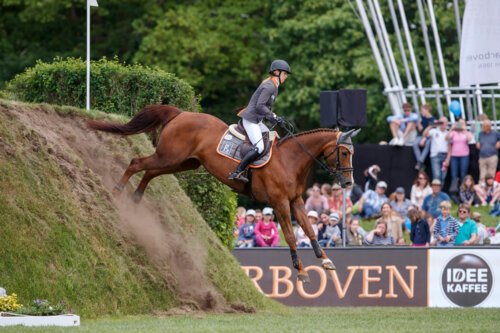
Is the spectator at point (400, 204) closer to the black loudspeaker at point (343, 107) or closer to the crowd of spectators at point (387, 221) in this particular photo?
the crowd of spectators at point (387, 221)

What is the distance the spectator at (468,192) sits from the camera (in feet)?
102

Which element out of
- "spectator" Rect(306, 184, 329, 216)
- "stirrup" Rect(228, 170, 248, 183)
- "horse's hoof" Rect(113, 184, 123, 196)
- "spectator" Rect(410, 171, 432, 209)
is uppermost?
"stirrup" Rect(228, 170, 248, 183)

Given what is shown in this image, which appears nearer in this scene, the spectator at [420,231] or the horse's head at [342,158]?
the horse's head at [342,158]

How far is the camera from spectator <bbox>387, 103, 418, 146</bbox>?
106 ft

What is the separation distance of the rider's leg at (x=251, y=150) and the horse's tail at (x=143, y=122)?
5.12ft

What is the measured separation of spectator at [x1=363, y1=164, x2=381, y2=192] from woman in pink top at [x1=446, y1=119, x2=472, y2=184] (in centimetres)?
193

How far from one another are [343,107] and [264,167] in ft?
19.9

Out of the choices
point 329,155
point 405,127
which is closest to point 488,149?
point 405,127

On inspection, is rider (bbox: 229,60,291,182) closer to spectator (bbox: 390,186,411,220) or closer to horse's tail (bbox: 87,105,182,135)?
horse's tail (bbox: 87,105,182,135)

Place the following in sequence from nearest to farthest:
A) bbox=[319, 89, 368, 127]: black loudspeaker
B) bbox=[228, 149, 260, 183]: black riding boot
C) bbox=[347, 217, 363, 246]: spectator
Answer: bbox=[228, 149, 260, 183]: black riding boot < bbox=[319, 89, 368, 127]: black loudspeaker < bbox=[347, 217, 363, 246]: spectator

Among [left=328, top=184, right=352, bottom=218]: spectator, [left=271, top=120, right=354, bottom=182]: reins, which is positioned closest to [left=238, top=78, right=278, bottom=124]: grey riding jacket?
[left=271, top=120, right=354, bottom=182]: reins

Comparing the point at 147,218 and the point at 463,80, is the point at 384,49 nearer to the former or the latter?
the point at 463,80

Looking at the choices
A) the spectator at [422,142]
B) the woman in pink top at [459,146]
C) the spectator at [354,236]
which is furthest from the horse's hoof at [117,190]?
the spectator at [422,142]

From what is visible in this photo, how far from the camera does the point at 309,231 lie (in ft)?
64.1
